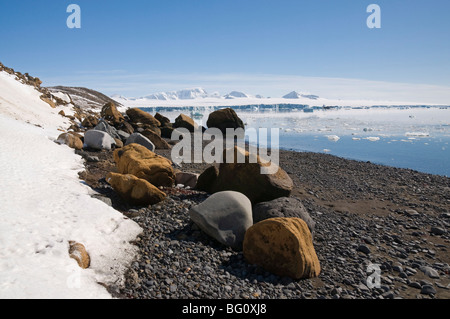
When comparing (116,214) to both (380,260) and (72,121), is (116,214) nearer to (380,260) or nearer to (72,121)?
(380,260)

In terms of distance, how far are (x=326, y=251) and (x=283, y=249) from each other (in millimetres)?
1587

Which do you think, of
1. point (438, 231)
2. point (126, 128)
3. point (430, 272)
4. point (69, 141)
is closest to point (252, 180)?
point (430, 272)

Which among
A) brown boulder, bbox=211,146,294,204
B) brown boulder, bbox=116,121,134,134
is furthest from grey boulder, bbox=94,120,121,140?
brown boulder, bbox=211,146,294,204

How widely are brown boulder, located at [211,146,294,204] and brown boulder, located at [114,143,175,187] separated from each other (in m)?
1.89

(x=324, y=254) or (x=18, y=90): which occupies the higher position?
(x=18, y=90)

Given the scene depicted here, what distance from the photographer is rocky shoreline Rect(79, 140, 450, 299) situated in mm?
4715

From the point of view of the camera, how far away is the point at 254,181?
25.1 ft

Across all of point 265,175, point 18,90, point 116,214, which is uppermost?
point 18,90

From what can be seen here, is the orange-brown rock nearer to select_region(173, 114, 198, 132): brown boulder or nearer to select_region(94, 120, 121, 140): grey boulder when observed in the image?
select_region(94, 120, 121, 140): grey boulder
